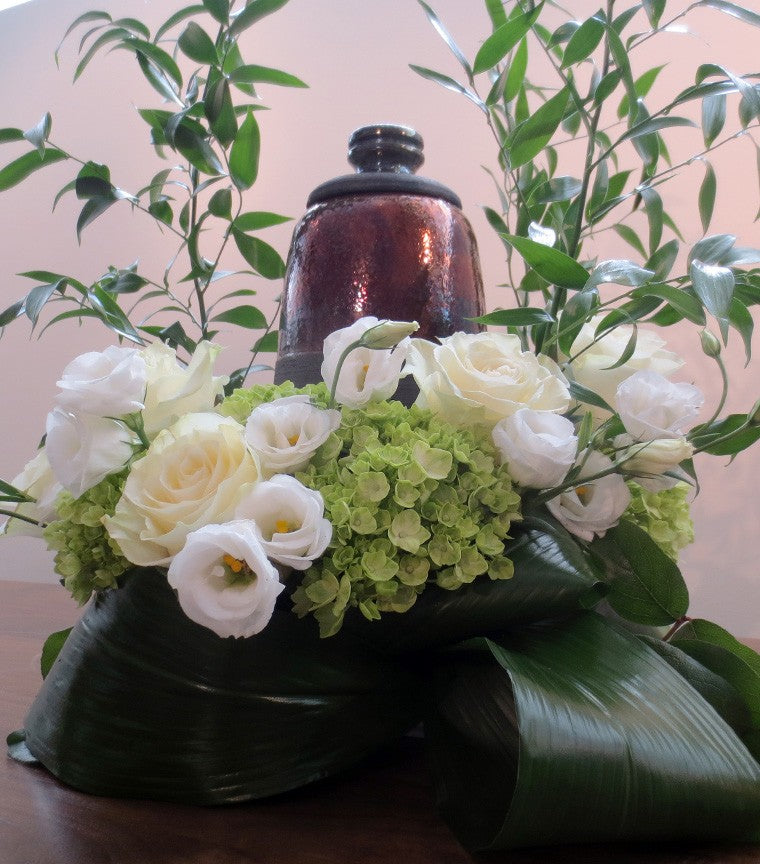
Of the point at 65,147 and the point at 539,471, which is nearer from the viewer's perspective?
the point at 539,471

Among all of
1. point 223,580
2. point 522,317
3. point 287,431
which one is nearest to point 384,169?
point 522,317

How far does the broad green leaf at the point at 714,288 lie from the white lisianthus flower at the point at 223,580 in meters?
0.28

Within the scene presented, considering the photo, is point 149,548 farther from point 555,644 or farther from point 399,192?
point 399,192

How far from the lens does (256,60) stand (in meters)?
1.54

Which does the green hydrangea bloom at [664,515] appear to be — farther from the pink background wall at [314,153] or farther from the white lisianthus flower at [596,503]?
the pink background wall at [314,153]

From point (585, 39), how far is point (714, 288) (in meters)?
0.24

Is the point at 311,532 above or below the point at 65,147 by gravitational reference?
below

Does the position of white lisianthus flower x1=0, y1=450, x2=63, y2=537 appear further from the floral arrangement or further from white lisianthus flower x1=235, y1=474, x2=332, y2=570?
white lisianthus flower x1=235, y1=474, x2=332, y2=570

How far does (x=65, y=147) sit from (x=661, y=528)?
1.66 m

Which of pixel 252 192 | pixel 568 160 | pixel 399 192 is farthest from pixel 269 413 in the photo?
pixel 252 192

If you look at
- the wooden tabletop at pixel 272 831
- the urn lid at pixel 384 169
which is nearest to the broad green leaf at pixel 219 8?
the urn lid at pixel 384 169

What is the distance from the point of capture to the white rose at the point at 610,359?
22.9 inches

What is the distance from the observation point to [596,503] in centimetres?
49

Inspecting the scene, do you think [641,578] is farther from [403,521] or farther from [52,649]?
[52,649]
